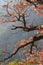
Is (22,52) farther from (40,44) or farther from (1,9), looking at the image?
(1,9)

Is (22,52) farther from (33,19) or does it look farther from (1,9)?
(1,9)

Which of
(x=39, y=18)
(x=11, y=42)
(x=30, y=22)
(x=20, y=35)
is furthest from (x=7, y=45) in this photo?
(x=39, y=18)

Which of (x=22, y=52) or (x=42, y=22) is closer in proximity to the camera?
(x=22, y=52)

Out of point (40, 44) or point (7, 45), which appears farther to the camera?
point (7, 45)

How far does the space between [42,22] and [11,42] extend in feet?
18.3

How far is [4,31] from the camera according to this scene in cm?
2673

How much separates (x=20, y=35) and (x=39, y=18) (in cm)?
393

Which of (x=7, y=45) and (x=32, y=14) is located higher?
(x=32, y=14)

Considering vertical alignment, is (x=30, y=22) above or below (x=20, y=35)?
above

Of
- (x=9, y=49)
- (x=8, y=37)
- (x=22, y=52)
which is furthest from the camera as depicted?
(x=8, y=37)

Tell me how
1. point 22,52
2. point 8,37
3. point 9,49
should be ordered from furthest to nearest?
point 8,37 < point 9,49 < point 22,52

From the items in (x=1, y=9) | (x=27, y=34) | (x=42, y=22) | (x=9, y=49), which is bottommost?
(x=9, y=49)

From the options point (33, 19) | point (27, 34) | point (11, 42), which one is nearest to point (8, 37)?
point (11, 42)

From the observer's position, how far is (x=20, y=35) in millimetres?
24781
